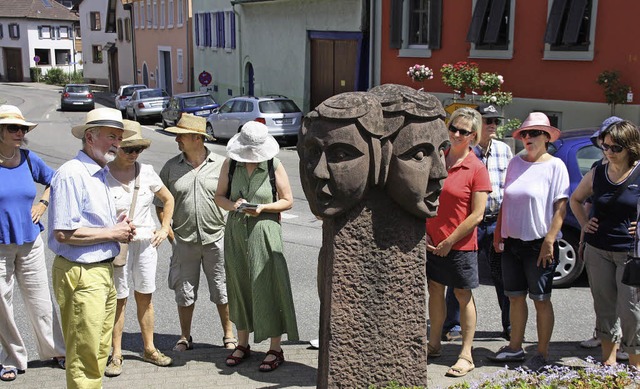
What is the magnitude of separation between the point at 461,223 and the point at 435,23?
15.3 metres

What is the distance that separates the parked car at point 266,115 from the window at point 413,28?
3817 millimetres

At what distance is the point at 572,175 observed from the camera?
288 inches

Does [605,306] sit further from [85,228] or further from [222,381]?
[85,228]

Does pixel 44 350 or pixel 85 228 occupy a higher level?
pixel 85 228

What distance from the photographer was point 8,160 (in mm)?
4961

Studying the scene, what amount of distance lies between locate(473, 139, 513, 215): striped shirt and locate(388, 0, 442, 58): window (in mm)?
13996

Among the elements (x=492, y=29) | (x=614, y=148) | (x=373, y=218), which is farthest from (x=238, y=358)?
(x=492, y=29)

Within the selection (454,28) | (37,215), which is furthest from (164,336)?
(454,28)

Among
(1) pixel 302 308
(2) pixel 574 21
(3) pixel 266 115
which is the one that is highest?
(2) pixel 574 21

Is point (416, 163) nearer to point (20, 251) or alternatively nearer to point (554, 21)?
point (20, 251)

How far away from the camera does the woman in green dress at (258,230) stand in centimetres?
500

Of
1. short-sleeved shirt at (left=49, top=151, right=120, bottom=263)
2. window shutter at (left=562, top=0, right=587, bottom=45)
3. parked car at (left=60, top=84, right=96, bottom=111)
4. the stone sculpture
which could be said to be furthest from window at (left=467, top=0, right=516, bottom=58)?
parked car at (left=60, top=84, right=96, bottom=111)

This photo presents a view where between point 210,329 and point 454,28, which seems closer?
point 210,329

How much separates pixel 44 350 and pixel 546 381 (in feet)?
11.7
